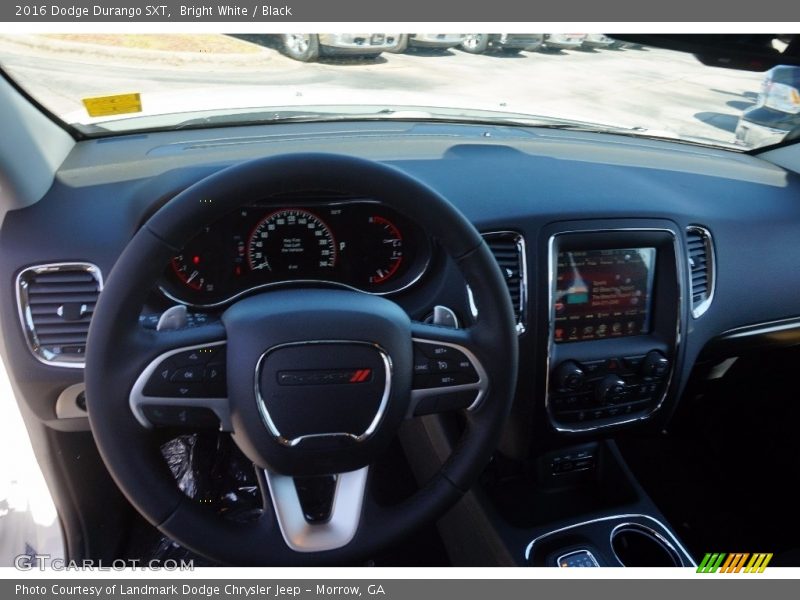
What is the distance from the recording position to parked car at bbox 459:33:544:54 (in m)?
1.87

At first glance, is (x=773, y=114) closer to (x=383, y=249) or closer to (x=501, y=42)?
(x=501, y=42)

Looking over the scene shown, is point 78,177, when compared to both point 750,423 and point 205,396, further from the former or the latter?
point 750,423

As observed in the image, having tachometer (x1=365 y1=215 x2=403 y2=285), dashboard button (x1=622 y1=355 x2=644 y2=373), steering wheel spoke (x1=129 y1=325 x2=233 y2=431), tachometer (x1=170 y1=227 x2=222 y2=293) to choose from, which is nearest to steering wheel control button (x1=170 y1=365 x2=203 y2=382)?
steering wheel spoke (x1=129 y1=325 x2=233 y2=431)

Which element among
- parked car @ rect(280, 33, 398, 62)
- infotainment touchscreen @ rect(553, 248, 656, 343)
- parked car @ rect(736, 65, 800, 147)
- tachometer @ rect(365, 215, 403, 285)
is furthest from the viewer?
parked car @ rect(736, 65, 800, 147)

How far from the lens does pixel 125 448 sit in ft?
4.17

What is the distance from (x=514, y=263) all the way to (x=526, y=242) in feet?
0.19

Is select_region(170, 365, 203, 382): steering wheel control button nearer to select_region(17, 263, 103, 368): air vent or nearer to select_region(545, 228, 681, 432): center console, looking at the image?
select_region(17, 263, 103, 368): air vent

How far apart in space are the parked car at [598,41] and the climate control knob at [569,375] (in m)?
0.82

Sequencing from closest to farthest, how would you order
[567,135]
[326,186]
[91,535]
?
1. [326,186]
2. [91,535]
3. [567,135]

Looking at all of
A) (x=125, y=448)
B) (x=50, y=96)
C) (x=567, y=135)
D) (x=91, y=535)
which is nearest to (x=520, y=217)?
(x=567, y=135)

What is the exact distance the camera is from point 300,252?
1651 millimetres

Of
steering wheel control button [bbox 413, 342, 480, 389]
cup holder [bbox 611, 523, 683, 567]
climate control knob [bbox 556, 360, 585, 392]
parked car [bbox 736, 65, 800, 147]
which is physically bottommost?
cup holder [bbox 611, 523, 683, 567]

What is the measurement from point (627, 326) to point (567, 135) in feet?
2.34

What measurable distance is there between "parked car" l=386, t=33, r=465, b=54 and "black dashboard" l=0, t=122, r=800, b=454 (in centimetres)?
26
